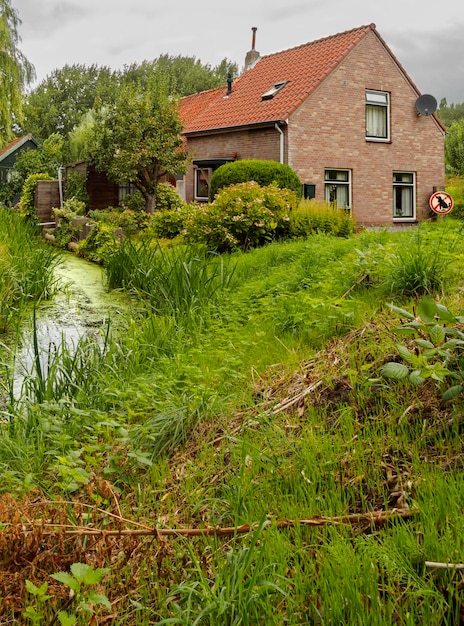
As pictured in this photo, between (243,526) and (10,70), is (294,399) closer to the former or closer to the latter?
(243,526)

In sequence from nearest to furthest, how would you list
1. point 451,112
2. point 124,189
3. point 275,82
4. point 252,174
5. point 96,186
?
point 252,174 → point 275,82 → point 96,186 → point 124,189 → point 451,112

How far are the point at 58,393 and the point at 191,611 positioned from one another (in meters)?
2.61

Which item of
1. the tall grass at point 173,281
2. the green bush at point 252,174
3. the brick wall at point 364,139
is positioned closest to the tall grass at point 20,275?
the tall grass at point 173,281

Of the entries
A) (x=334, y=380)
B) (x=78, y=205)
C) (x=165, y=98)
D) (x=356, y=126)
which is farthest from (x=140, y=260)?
(x=356, y=126)

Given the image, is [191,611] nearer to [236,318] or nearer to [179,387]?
[179,387]

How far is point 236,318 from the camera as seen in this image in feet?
20.0

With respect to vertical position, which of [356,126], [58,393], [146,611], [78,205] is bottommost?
[146,611]

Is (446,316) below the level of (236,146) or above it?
below

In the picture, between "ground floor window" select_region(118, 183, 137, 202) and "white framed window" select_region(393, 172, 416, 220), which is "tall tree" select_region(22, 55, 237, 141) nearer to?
"ground floor window" select_region(118, 183, 137, 202)

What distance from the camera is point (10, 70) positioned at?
23031 millimetres

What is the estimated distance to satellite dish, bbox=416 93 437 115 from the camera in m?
→ 22.5

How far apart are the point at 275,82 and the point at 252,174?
7.32 meters

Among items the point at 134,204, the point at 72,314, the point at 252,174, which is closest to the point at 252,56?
the point at 134,204

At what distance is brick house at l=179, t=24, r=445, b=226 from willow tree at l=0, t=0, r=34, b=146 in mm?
6052
